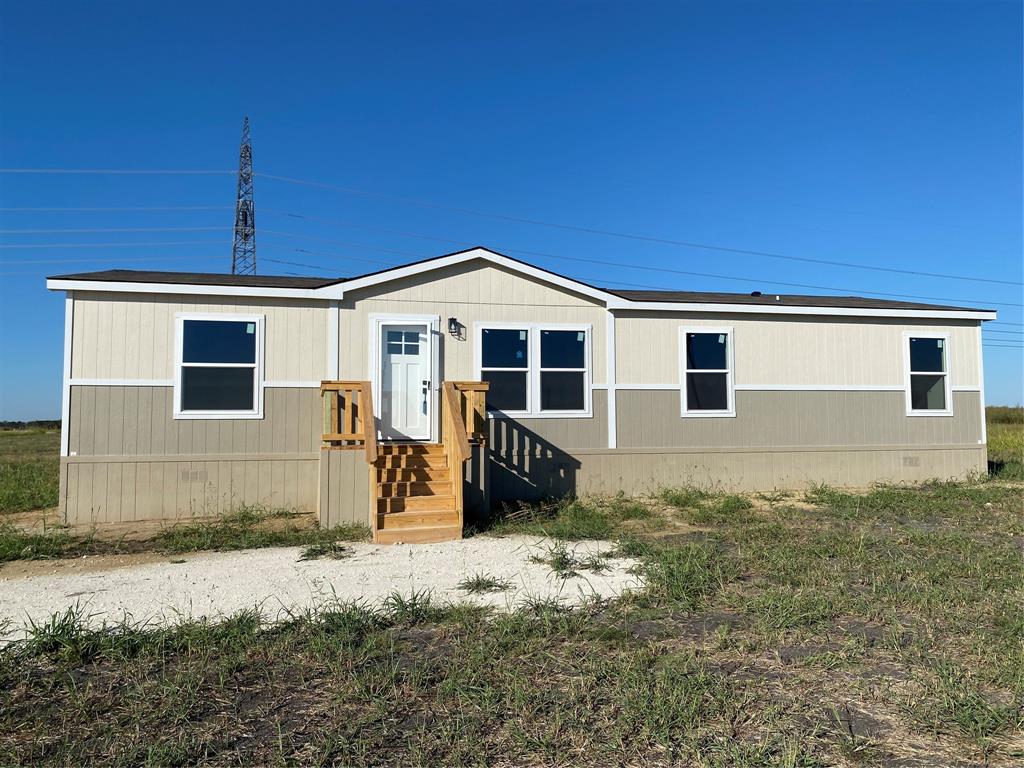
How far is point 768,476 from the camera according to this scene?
1095 cm

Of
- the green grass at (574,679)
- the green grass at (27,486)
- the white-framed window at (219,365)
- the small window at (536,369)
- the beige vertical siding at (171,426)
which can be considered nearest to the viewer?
the green grass at (574,679)

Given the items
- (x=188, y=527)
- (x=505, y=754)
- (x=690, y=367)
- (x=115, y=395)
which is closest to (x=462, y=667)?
(x=505, y=754)

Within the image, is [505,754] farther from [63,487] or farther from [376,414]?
[63,487]

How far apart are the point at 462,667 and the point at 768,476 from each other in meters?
8.49

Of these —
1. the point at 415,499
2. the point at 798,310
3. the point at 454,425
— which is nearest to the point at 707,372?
the point at 798,310

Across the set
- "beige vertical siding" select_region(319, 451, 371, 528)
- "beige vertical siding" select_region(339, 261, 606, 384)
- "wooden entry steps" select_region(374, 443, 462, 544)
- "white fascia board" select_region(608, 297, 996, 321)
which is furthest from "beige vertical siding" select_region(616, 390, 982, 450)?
"beige vertical siding" select_region(319, 451, 371, 528)

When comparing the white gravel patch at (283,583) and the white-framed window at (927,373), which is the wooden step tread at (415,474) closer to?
the white gravel patch at (283,583)

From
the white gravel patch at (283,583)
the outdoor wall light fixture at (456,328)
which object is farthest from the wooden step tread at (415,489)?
the outdoor wall light fixture at (456,328)

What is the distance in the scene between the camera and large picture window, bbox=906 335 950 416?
1177 cm

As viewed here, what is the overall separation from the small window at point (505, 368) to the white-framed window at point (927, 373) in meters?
6.91

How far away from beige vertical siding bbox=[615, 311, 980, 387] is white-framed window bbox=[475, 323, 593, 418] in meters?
0.70

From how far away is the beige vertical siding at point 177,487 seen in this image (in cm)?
870

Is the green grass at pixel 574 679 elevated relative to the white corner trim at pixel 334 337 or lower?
lower

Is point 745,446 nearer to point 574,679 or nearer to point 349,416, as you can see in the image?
point 349,416
